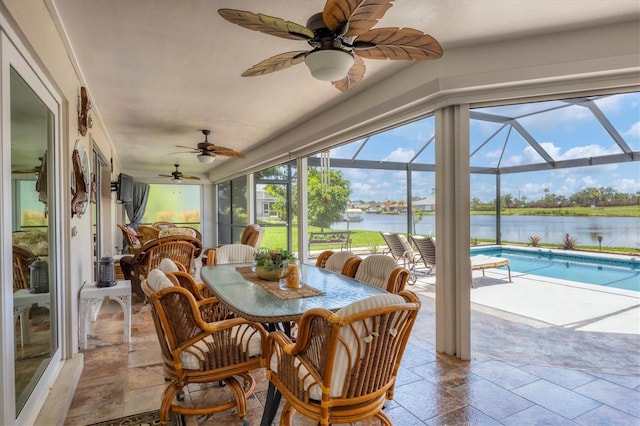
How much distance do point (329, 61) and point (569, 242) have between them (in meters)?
2.85

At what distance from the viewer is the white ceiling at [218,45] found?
2.23 m

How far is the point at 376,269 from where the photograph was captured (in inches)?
108

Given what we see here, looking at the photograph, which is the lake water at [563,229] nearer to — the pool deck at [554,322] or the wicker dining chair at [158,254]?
the pool deck at [554,322]

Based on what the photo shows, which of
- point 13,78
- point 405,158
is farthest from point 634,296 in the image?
point 13,78

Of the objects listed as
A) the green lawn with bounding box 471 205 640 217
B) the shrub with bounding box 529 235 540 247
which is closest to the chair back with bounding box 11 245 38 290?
the green lawn with bounding box 471 205 640 217

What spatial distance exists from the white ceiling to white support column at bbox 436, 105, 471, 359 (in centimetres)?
69

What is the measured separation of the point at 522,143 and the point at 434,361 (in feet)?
6.99

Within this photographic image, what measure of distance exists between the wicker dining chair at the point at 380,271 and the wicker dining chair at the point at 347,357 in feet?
2.51

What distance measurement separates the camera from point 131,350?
3.22m

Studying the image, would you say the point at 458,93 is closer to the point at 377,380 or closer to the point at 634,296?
the point at 377,380

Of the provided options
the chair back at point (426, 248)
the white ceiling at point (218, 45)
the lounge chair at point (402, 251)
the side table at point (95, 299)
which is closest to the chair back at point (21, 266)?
the side table at point (95, 299)

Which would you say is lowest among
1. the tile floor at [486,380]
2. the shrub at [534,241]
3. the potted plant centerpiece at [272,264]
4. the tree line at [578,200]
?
the tile floor at [486,380]

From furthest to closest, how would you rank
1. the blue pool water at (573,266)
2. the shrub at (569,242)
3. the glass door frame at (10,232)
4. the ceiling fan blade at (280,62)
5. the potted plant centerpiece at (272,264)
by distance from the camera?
the blue pool water at (573,266) < the shrub at (569,242) < the potted plant centerpiece at (272,264) < the ceiling fan blade at (280,62) < the glass door frame at (10,232)

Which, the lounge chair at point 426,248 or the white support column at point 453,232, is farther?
the lounge chair at point 426,248
